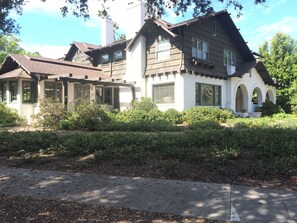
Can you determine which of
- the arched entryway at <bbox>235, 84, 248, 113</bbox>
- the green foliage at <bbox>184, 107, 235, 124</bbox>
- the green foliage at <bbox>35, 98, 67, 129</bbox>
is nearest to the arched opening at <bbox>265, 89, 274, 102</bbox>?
the arched entryway at <bbox>235, 84, 248, 113</bbox>

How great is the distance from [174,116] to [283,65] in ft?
69.8

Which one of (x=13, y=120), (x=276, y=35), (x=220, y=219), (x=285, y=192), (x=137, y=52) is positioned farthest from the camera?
(x=276, y=35)

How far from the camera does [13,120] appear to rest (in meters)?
19.7

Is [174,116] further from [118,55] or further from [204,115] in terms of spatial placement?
[118,55]

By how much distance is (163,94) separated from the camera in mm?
20984

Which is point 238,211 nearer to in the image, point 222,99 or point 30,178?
point 30,178

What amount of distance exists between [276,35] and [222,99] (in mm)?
18254

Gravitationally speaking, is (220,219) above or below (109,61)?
below

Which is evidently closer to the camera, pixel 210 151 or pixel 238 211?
pixel 238 211

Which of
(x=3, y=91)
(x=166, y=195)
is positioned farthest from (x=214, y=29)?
(x=166, y=195)

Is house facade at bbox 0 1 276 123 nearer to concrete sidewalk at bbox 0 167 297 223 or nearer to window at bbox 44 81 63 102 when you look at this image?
window at bbox 44 81 63 102

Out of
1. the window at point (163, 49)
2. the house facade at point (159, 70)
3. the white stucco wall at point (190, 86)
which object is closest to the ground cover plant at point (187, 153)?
the house facade at point (159, 70)

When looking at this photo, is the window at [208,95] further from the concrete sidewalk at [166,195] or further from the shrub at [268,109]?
the concrete sidewalk at [166,195]

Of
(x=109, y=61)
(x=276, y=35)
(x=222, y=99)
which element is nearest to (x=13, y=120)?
(x=109, y=61)
